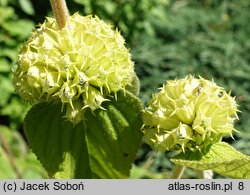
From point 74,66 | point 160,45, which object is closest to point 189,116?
point 74,66

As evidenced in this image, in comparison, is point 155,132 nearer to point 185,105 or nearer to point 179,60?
point 185,105

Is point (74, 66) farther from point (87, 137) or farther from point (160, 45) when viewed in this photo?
point (160, 45)

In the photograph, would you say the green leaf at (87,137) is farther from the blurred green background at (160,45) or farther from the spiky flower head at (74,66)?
the blurred green background at (160,45)

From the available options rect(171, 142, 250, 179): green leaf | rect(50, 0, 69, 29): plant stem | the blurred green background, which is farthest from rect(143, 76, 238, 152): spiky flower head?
the blurred green background

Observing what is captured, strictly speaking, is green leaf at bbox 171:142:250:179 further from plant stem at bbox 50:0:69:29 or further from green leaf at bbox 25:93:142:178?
plant stem at bbox 50:0:69:29

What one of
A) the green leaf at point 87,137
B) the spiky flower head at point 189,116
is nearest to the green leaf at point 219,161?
the spiky flower head at point 189,116
